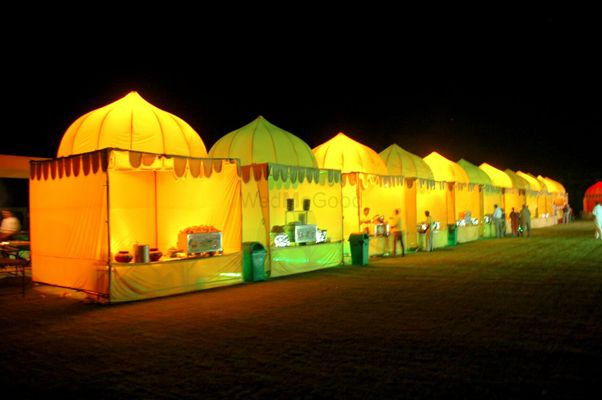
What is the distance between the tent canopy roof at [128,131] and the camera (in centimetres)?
1189

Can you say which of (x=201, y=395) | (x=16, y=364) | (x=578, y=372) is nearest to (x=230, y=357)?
(x=201, y=395)

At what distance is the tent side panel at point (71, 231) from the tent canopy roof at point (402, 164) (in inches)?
542

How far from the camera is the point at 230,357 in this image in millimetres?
5836

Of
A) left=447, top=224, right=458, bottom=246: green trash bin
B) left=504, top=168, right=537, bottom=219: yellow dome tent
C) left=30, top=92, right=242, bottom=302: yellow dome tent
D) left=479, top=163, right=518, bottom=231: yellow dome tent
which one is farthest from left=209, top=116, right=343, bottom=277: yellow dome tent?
left=504, top=168, right=537, bottom=219: yellow dome tent

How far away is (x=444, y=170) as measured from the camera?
988 inches

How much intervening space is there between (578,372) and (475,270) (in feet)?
27.4

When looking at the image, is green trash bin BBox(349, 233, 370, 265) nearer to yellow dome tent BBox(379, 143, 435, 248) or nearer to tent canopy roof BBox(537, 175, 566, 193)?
yellow dome tent BBox(379, 143, 435, 248)

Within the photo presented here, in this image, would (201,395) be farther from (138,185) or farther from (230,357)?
(138,185)

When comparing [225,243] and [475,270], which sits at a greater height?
[225,243]

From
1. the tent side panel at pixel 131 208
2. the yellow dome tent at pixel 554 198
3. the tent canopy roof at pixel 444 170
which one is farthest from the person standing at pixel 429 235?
the yellow dome tent at pixel 554 198

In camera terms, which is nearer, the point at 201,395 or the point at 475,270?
the point at 201,395

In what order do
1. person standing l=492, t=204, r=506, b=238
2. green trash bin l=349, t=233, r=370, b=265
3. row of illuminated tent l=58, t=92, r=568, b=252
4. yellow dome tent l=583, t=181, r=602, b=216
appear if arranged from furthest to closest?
1. yellow dome tent l=583, t=181, r=602, b=216
2. person standing l=492, t=204, r=506, b=238
3. green trash bin l=349, t=233, r=370, b=265
4. row of illuminated tent l=58, t=92, r=568, b=252

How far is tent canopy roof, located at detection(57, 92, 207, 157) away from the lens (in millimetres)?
11891

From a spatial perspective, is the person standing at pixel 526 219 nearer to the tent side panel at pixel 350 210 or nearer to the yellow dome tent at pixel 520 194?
the yellow dome tent at pixel 520 194
